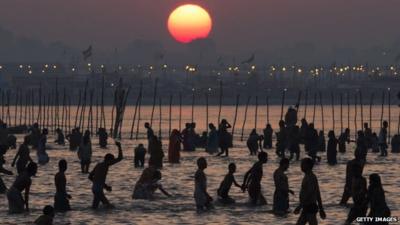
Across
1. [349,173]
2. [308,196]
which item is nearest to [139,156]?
[349,173]

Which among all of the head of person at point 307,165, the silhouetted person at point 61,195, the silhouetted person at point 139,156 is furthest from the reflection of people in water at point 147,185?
the silhouetted person at point 139,156

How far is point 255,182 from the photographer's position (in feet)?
75.9

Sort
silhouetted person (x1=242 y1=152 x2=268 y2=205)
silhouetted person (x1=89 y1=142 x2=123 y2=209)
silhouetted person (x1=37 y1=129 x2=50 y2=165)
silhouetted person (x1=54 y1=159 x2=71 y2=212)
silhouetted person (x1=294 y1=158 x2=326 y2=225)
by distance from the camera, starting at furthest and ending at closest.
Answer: silhouetted person (x1=37 y1=129 x2=50 y2=165) → silhouetted person (x1=242 y1=152 x2=268 y2=205) → silhouetted person (x1=89 y1=142 x2=123 y2=209) → silhouetted person (x1=54 y1=159 x2=71 y2=212) → silhouetted person (x1=294 y1=158 x2=326 y2=225)

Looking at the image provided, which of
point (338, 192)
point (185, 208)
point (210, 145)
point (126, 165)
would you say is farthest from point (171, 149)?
point (185, 208)

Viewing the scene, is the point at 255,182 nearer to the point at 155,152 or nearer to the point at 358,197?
the point at 358,197

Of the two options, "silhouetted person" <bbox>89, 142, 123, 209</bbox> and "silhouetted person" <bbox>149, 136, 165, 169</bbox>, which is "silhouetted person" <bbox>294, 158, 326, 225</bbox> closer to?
"silhouetted person" <bbox>89, 142, 123, 209</bbox>

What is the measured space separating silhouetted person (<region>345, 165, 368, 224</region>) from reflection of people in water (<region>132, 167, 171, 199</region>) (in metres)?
5.46

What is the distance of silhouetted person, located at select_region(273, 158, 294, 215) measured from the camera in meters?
20.8

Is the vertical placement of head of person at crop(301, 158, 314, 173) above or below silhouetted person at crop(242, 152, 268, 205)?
above

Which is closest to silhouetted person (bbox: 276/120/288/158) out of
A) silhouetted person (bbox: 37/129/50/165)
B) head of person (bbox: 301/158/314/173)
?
silhouetted person (bbox: 37/129/50/165)

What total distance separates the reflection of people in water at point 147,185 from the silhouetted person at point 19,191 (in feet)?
9.81

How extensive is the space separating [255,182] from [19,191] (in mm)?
4823

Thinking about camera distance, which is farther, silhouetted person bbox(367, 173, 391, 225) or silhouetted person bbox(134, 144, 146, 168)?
silhouetted person bbox(134, 144, 146, 168)

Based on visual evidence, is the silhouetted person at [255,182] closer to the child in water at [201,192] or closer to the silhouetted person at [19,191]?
the child in water at [201,192]
